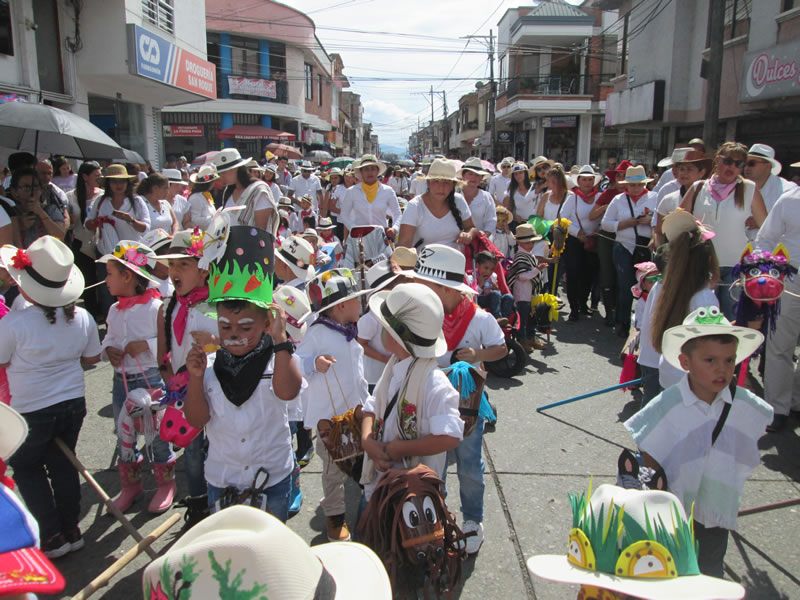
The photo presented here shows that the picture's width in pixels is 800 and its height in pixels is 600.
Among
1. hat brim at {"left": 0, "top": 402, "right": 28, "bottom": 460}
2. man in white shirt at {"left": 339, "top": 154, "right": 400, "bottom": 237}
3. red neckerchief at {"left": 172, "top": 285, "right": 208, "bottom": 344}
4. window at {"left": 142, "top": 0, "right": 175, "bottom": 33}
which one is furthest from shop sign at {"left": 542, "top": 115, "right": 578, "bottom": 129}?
hat brim at {"left": 0, "top": 402, "right": 28, "bottom": 460}

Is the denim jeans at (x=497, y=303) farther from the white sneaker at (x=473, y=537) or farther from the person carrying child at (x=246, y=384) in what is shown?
the person carrying child at (x=246, y=384)

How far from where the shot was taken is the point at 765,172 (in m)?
5.50

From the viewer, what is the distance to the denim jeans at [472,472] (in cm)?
307

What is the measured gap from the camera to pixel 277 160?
15438mm

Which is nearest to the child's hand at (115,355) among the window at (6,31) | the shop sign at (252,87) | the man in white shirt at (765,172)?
the man in white shirt at (765,172)

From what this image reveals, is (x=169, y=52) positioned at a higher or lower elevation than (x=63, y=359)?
higher

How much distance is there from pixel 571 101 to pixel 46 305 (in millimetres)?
33172

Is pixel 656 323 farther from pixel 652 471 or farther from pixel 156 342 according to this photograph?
pixel 156 342

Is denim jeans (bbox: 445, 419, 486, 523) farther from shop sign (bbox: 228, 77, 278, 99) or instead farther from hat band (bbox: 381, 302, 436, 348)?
shop sign (bbox: 228, 77, 278, 99)

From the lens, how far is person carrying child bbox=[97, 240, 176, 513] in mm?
3662

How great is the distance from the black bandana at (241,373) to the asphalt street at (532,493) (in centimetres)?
129

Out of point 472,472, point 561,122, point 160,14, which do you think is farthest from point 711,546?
point 561,122

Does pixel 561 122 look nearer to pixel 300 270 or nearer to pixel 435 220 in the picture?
pixel 435 220

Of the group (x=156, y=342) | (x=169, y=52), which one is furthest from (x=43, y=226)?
(x=169, y=52)
